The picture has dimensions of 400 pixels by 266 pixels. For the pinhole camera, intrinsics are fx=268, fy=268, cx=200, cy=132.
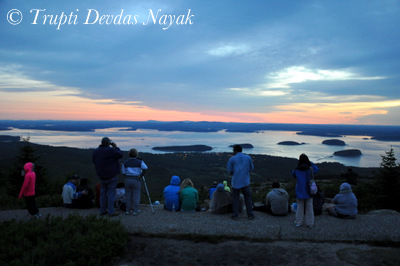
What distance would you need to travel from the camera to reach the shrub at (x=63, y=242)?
534 centimetres

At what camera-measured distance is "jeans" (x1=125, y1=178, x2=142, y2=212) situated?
7719mm

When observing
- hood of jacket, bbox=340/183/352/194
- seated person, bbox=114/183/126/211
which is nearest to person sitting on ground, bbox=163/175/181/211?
seated person, bbox=114/183/126/211

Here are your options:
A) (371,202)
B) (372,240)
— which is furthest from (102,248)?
(371,202)

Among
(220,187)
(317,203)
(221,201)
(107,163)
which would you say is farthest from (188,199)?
(317,203)

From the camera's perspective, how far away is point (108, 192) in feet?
24.8

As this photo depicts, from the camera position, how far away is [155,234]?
6.45 meters

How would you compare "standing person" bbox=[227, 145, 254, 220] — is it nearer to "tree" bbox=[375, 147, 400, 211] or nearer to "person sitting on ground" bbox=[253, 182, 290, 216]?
"person sitting on ground" bbox=[253, 182, 290, 216]

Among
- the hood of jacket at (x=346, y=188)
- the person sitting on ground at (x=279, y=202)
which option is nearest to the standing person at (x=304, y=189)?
the person sitting on ground at (x=279, y=202)

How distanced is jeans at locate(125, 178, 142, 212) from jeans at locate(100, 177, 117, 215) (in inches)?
→ 14.6

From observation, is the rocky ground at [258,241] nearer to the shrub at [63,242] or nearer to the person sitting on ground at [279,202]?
the person sitting on ground at [279,202]

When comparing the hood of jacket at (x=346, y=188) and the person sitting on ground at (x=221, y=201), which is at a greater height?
the hood of jacket at (x=346, y=188)

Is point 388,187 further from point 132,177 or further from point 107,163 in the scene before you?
point 107,163

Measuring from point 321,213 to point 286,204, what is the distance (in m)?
1.22

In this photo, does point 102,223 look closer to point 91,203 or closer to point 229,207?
point 91,203
